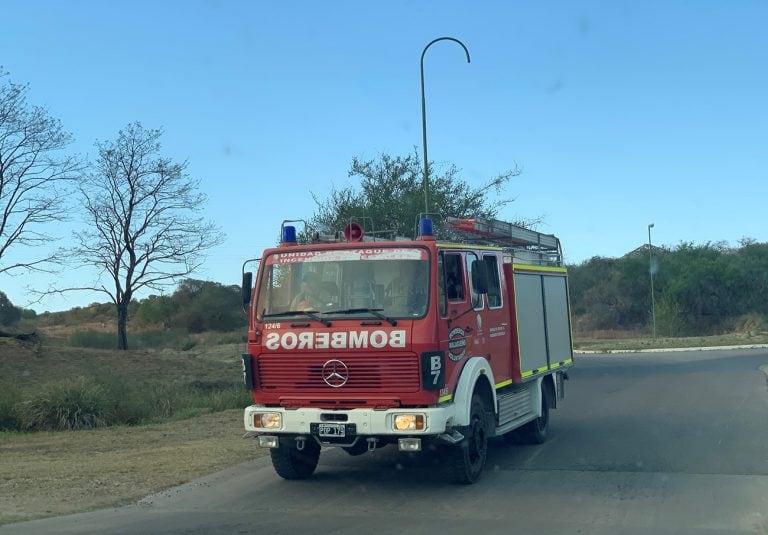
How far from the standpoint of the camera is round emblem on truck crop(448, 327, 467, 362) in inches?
353

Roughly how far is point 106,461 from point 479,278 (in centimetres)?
569

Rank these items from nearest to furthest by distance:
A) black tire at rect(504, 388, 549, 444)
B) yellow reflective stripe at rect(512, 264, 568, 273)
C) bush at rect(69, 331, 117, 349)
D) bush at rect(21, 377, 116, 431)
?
yellow reflective stripe at rect(512, 264, 568, 273)
black tire at rect(504, 388, 549, 444)
bush at rect(21, 377, 116, 431)
bush at rect(69, 331, 117, 349)

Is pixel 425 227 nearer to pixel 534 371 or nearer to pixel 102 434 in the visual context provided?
pixel 534 371

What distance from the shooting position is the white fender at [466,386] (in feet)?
29.1

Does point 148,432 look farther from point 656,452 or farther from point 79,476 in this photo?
point 656,452

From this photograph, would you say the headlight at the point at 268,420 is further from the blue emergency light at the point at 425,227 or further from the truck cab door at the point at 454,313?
the blue emergency light at the point at 425,227

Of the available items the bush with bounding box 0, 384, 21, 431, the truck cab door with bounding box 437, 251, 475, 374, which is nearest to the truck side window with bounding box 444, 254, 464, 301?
the truck cab door with bounding box 437, 251, 475, 374

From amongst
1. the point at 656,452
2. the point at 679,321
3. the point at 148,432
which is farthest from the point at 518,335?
the point at 679,321

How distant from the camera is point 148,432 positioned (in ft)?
47.3

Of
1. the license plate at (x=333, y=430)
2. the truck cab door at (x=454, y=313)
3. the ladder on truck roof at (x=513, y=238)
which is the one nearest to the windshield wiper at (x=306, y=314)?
the license plate at (x=333, y=430)

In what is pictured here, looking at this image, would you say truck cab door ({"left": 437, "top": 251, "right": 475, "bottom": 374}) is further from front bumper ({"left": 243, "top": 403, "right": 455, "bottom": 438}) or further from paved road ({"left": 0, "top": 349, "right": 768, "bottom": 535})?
paved road ({"left": 0, "top": 349, "right": 768, "bottom": 535})

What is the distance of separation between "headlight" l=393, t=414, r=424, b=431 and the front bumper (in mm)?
23

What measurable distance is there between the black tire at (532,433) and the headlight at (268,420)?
464 cm

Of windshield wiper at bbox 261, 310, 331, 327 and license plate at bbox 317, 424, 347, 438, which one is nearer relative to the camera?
license plate at bbox 317, 424, 347, 438
